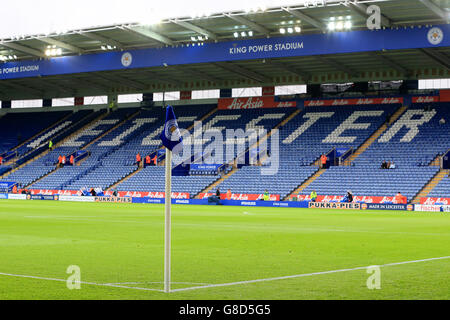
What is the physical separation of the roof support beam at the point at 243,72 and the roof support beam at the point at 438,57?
51.5ft

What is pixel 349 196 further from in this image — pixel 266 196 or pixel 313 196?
pixel 266 196

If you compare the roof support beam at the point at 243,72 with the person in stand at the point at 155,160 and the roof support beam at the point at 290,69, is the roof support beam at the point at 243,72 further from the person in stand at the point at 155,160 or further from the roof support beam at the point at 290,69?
the person in stand at the point at 155,160

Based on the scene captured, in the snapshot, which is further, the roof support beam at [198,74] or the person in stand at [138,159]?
the roof support beam at [198,74]

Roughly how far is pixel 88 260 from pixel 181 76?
50512 mm

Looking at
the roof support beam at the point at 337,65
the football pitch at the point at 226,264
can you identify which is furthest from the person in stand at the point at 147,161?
the football pitch at the point at 226,264

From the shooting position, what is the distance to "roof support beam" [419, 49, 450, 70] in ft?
154

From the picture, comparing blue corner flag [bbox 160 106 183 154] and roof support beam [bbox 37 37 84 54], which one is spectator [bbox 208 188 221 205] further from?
blue corner flag [bbox 160 106 183 154]

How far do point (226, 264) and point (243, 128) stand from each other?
4569 cm

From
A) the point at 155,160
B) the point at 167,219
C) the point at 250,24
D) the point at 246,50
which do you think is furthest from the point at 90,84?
the point at 167,219

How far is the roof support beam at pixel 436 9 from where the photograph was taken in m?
38.7

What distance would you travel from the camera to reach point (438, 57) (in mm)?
48031

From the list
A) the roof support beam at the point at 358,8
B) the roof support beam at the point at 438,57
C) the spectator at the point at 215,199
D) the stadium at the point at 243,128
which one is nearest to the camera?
the stadium at the point at 243,128
